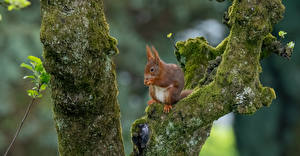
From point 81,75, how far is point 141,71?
936cm

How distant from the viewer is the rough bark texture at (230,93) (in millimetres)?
2527

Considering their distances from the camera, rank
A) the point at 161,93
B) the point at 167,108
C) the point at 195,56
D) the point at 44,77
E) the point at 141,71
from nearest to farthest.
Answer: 1. the point at 44,77
2. the point at 167,108
3. the point at 161,93
4. the point at 195,56
5. the point at 141,71

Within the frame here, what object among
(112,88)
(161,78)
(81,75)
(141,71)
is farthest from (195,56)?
(141,71)

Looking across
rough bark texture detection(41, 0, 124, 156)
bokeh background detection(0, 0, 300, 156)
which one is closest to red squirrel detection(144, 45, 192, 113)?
rough bark texture detection(41, 0, 124, 156)

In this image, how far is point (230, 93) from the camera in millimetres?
2541

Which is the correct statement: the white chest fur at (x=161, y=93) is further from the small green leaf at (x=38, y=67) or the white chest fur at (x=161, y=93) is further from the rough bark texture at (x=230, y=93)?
the small green leaf at (x=38, y=67)

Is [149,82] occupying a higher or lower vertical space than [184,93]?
higher

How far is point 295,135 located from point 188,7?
4.02 metres

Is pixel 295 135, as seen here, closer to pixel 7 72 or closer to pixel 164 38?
pixel 164 38

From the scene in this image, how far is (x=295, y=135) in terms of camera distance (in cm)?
1020

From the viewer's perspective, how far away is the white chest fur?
108 inches

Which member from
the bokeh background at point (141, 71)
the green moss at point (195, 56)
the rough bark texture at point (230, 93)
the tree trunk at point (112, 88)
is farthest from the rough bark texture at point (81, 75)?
the bokeh background at point (141, 71)

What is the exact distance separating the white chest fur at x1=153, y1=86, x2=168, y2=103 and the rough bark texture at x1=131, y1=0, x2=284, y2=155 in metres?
0.08

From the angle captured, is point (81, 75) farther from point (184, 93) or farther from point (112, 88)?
point (184, 93)
